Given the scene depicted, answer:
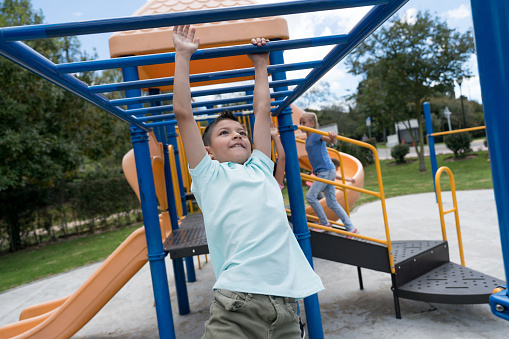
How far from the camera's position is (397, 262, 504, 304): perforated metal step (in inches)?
118

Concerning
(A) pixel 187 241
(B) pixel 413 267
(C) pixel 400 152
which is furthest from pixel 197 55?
(C) pixel 400 152

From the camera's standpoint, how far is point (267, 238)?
4.96 feet

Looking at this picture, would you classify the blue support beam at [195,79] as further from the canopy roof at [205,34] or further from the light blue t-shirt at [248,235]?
the canopy roof at [205,34]

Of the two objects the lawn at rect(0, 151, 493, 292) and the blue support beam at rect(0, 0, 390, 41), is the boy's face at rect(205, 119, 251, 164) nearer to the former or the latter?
the blue support beam at rect(0, 0, 390, 41)

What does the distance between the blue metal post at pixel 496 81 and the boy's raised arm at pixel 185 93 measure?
3.04 feet

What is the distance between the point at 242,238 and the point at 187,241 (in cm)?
188

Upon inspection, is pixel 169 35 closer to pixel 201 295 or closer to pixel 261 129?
pixel 261 129

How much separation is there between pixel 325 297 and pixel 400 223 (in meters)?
3.65

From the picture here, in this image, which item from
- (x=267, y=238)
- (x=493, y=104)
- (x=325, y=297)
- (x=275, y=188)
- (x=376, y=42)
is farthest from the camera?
(x=376, y=42)

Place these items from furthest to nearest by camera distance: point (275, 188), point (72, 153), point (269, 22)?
point (72, 153)
point (269, 22)
point (275, 188)

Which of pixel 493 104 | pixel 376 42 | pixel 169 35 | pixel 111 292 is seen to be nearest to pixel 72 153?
pixel 111 292

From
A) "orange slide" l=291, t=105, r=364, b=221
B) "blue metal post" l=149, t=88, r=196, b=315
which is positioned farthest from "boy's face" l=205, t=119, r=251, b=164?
"orange slide" l=291, t=105, r=364, b=221

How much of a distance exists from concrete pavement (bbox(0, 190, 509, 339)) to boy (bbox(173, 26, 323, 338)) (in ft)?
6.61

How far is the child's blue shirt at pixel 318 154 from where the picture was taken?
4449 millimetres
